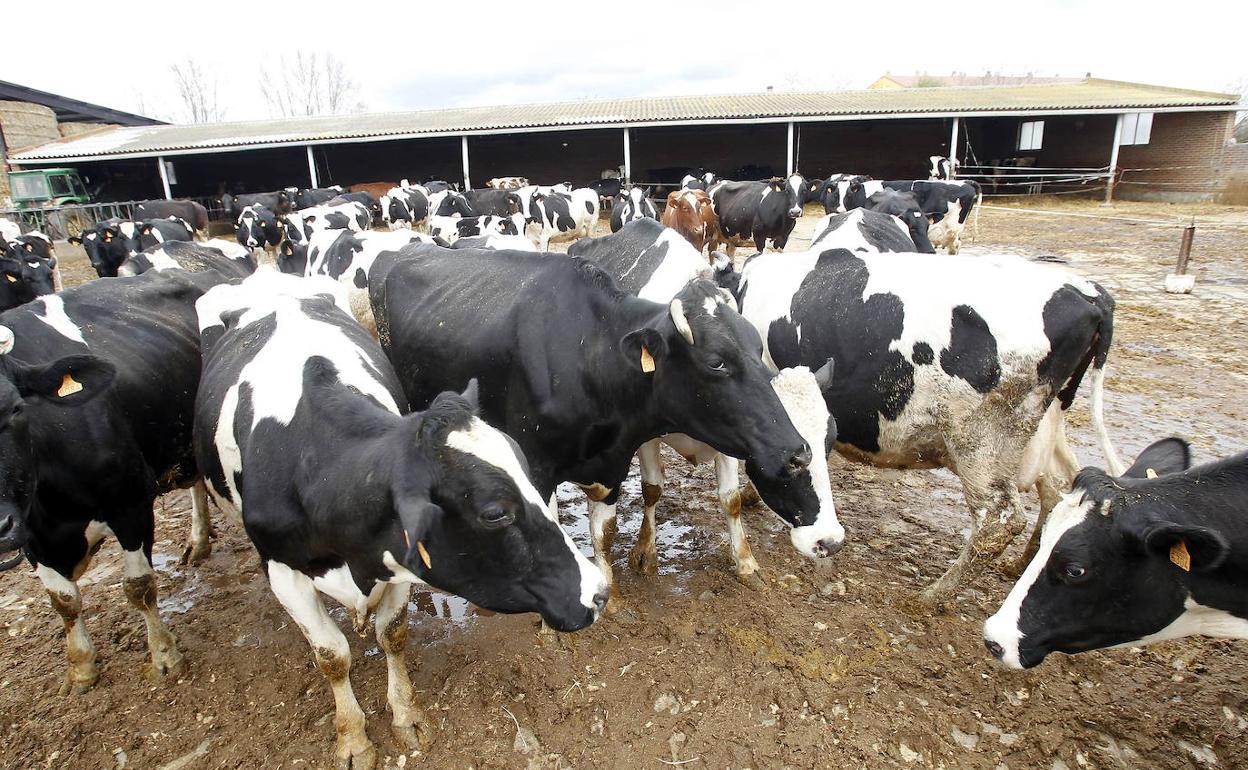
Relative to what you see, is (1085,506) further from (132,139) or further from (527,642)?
(132,139)

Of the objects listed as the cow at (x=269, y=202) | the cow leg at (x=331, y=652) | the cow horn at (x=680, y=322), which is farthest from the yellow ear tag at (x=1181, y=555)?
the cow at (x=269, y=202)

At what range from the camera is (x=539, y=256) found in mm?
4430

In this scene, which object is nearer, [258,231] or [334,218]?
[334,218]

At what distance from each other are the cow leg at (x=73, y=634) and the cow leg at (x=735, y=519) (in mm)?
3446

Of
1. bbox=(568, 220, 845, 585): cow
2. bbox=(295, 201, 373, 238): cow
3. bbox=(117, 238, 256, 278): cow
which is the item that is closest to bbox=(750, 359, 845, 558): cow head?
bbox=(568, 220, 845, 585): cow

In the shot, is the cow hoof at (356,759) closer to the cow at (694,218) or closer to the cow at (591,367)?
the cow at (591,367)

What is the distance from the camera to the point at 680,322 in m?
3.35

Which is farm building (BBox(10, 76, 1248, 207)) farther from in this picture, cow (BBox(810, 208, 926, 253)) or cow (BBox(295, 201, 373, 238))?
cow (BBox(810, 208, 926, 253))

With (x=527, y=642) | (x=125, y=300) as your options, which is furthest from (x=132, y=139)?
(x=527, y=642)

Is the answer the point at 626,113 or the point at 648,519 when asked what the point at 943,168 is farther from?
the point at 648,519

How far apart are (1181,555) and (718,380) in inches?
72.5

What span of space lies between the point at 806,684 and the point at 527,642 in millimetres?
1441

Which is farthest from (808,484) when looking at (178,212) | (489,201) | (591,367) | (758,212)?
(178,212)

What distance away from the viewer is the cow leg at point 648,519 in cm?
452
